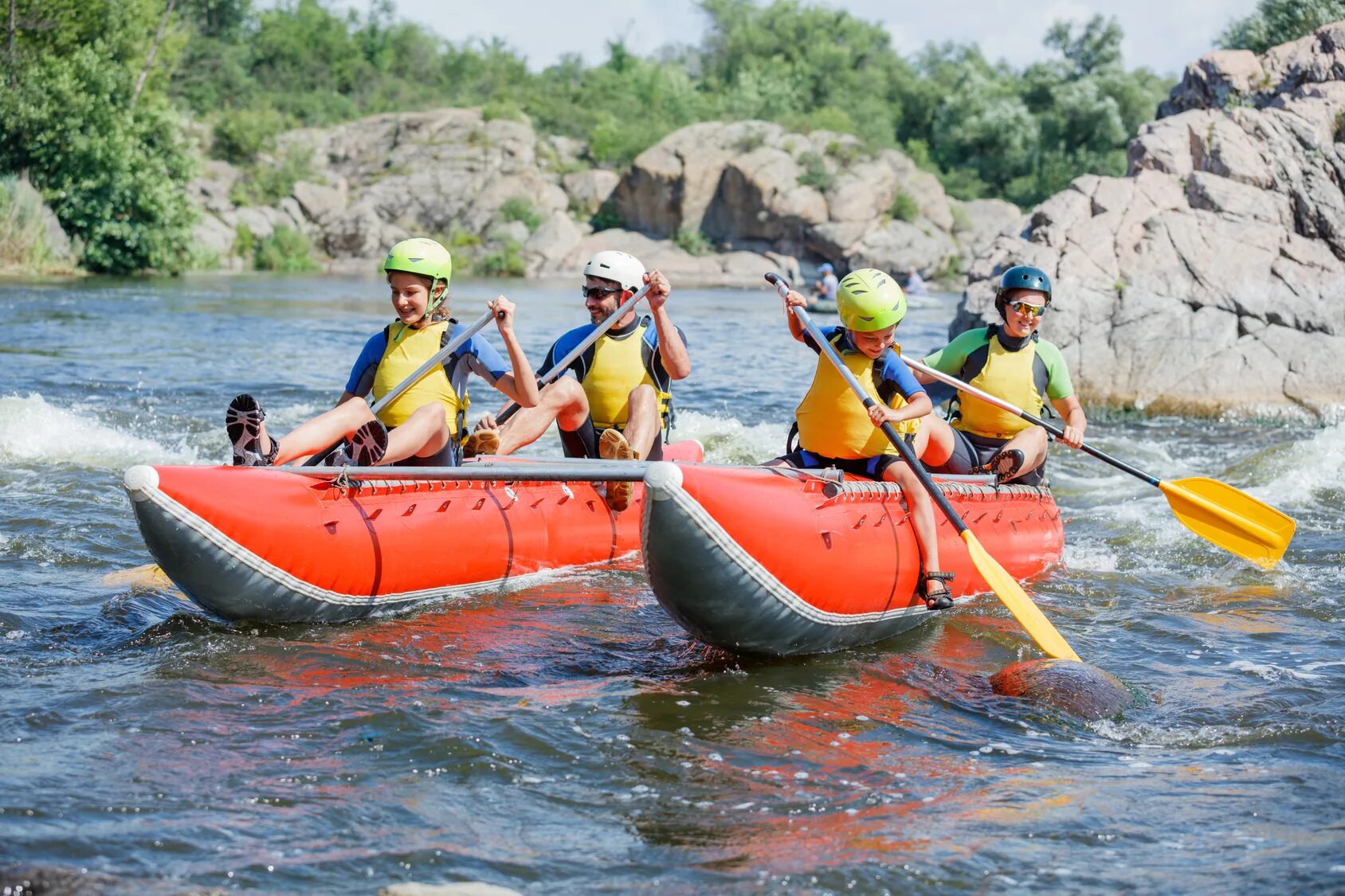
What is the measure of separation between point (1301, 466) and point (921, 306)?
1978 cm

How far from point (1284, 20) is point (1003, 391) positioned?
1417cm

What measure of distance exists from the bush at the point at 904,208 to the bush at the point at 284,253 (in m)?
18.8

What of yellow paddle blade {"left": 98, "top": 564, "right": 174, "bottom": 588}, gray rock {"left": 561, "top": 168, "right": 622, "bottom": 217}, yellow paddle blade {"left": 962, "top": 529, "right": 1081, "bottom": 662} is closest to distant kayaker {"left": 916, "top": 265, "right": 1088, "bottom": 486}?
yellow paddle blade {"left": 962, "top": 529, "right": 1081, "bottom": 662}

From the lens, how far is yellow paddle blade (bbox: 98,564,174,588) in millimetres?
6531

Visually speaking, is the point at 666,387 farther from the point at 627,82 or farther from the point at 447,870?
the point at 627,82

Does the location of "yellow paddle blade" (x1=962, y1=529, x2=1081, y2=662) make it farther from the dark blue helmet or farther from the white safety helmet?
the white safety helmet

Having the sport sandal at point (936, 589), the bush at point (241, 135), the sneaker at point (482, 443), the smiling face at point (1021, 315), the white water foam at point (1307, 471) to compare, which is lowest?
the sport sandal at point (936, 589)

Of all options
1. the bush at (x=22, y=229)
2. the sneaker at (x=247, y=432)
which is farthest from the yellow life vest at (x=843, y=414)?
the bush at (x=22, y=229)

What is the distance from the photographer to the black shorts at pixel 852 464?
6.16 metres

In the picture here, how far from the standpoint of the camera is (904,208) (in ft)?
147

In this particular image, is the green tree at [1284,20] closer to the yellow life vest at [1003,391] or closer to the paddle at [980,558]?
the yellow life vest at [1003,391]

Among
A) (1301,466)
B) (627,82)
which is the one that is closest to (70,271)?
(1301,466)

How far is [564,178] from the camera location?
4934 centimetres

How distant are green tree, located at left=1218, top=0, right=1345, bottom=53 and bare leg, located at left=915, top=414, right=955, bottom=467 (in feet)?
45.5
